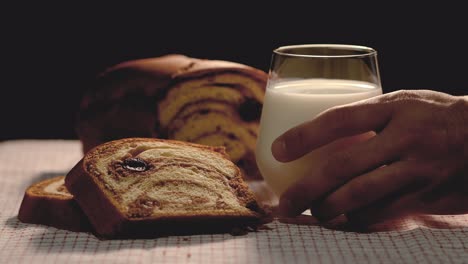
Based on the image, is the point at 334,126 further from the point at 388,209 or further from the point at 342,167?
the point at 388,209

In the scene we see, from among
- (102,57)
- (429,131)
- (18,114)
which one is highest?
(429,131)

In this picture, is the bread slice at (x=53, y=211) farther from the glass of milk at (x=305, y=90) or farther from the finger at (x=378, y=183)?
the finger at (x=378, y=183)

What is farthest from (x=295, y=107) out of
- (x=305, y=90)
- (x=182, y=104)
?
(x=182, y=104)

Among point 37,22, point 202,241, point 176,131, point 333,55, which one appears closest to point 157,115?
point 176,131

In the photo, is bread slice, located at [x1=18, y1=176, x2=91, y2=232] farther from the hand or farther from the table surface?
the hand

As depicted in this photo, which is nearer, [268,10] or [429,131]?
[429,131]

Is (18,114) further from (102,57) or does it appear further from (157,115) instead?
(157,115)
